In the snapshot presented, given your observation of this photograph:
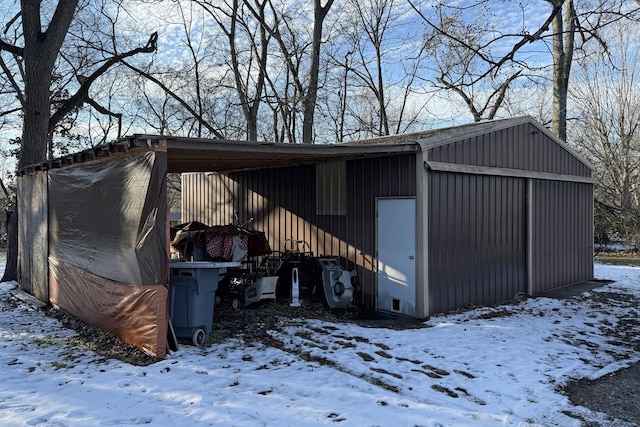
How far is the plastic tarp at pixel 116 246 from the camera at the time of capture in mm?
4727

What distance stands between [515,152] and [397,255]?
10.9ft

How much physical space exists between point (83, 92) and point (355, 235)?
342 inches

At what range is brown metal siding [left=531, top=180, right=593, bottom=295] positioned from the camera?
9117 mm

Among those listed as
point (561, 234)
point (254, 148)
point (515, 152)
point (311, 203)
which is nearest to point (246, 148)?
point (254, 148)

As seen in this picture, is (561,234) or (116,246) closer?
(116,246)

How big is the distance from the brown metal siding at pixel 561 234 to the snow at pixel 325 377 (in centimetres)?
280

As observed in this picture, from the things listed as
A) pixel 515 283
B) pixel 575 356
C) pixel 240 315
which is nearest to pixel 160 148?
pixel 240 315

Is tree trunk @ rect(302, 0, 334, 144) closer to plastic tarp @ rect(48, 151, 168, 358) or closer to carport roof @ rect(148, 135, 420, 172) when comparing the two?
carport roof @ rect(148, 135, 420, 172)

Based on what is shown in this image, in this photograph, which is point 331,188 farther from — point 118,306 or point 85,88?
point 85,88

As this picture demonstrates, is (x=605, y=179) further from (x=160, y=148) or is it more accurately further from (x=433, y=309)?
(x=160, y=148)

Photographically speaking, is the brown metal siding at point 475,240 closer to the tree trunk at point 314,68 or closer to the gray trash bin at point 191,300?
the gray trash bin at point 191,300

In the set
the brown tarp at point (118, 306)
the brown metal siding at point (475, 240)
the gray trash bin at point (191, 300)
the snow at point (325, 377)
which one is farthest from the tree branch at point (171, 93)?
the gray trash bin at point (191, 300)

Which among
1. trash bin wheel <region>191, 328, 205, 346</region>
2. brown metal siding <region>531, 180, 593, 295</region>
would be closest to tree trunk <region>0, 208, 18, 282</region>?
trash bin wheel <region>191, 328, 205, 346</region>

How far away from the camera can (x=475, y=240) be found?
7707mm
